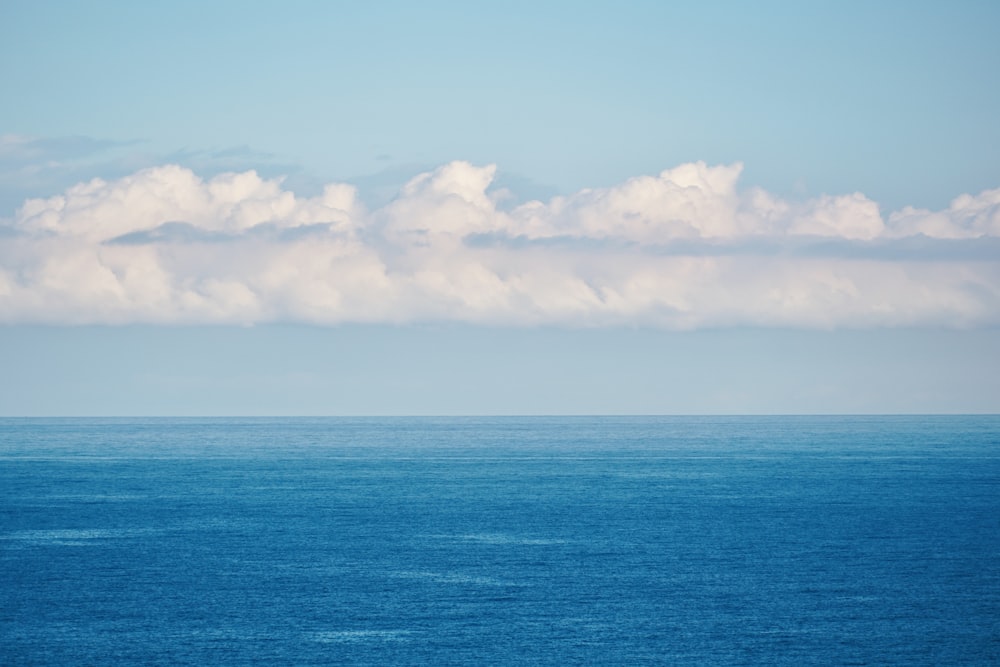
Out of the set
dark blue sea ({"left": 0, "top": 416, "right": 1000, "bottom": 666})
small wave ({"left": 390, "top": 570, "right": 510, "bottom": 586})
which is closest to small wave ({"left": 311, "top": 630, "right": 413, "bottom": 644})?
dark blue sea ({"left": 0, "top": 416, "right": 1000, "bottom": 666})

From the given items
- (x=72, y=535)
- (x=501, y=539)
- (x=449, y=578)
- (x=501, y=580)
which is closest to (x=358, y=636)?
(x=449, y=578)

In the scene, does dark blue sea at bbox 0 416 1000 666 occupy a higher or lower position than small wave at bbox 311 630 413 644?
higher

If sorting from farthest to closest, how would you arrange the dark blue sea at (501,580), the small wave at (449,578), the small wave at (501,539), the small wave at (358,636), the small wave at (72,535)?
1. the small wave at (72,535)
2. the small wave at (501,539)
3. the small wave at (449,578)
4. the small wave at (358,636)
5. the dark blue sea at (501,580)

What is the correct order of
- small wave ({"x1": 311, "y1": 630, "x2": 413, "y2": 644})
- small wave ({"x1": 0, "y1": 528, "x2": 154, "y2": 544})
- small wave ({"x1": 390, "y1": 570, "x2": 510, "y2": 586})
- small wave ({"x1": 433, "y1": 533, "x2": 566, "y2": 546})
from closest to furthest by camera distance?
small wave ({"x1": 311, "y1": 630, "x2": 413, "y2": 644}) < small wave ({"x1": 390, "y1": 570, "x2": 510, "y2": 586}) < small wave ({"x1": 433, "y1": 533, "x2": 566, "y2": 546}) < small wave ({"x1": 0, "y1": 528, "x2": 154, "y2": 544})

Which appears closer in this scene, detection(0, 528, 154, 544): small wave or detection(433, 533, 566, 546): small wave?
detection(433, 533, 566, 546): small wave

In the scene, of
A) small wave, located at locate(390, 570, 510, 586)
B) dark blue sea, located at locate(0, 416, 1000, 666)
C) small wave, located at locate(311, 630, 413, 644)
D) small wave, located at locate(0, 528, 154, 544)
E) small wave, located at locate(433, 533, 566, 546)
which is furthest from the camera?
small wave, located at locate(0, 528, 154, 544)

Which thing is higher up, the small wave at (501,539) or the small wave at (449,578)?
the small wave at (501,539)

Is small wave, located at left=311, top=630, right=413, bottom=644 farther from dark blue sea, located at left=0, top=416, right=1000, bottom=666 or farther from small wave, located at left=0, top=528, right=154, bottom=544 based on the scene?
small wave, located at left=0, top=528, right=154, bottom=544

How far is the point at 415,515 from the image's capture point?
451 ft

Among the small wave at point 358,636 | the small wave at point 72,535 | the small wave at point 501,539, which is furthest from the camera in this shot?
the small wave at point 72,535

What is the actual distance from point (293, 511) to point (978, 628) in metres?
85.4

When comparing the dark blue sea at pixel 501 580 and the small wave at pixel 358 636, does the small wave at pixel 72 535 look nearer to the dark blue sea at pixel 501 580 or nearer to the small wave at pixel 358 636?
the dark blue sea at pixel 501 580

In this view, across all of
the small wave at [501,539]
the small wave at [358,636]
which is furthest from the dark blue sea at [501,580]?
the small wave at [501,539]

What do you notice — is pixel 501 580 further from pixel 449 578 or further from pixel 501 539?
pixel 501 539
